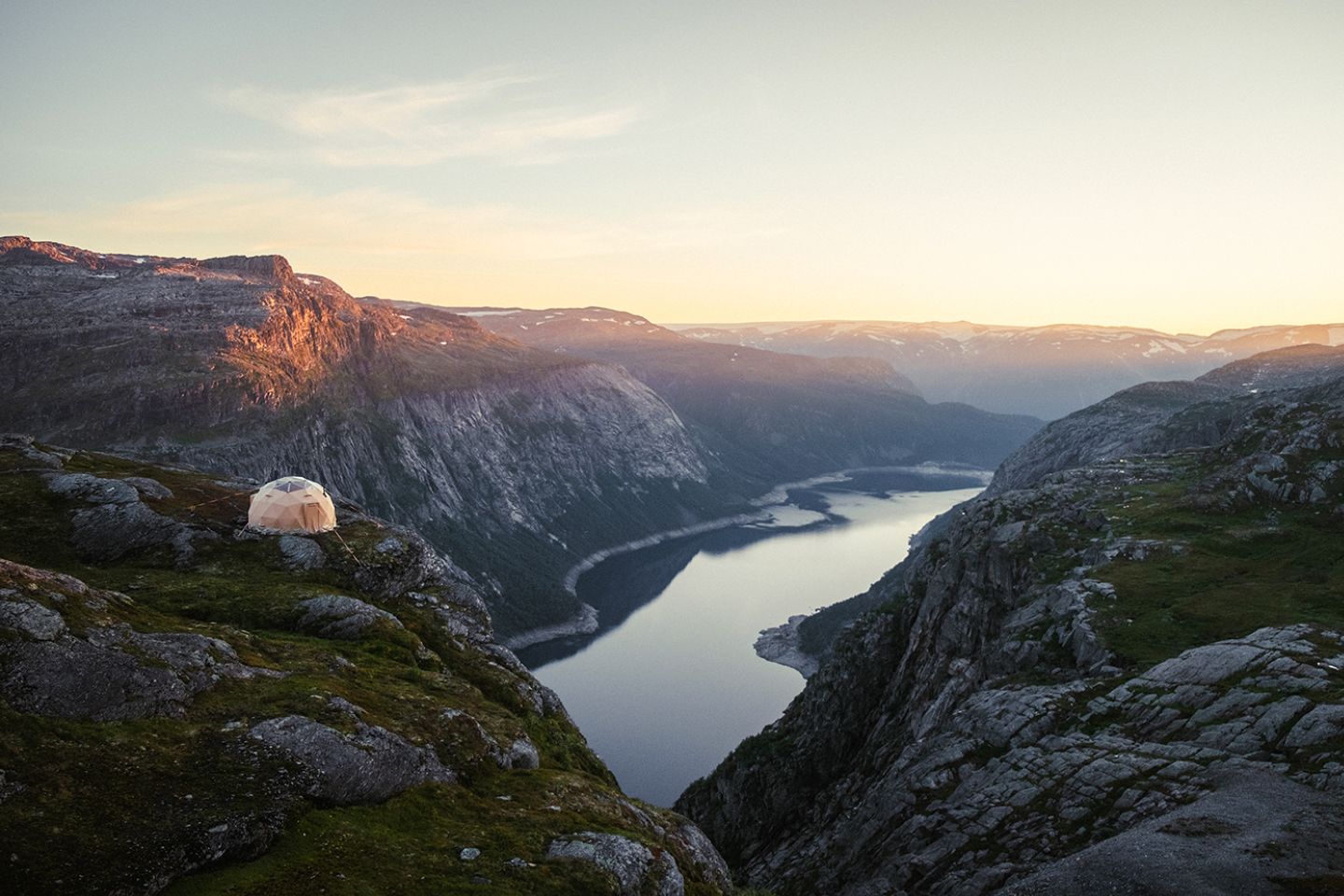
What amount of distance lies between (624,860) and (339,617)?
848 inches

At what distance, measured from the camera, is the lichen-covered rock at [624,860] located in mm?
26984

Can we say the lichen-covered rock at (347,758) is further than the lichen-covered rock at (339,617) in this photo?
No

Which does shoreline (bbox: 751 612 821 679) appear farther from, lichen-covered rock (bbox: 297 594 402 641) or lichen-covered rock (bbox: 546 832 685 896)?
lichen-covered rock (bbox: 546 832 685 896)

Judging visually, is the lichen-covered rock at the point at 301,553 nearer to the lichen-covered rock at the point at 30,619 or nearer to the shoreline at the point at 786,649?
the lichen-covered rock at the point at 30,619

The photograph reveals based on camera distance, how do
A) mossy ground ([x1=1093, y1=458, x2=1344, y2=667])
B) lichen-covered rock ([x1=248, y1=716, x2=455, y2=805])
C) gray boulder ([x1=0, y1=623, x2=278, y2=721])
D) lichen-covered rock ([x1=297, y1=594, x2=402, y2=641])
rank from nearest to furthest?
gray boulder ([x1=0, y1=623, x2=278, y2=721]) < lichen-covered rock ([x1=248, y1=716, x2=455, y2=805]) < lichen-covered rock ([x1=297, y1=594, x2=402, y2=641]) < mossy ground ([x1=1093, y1=458, x2=1344, y2=667])

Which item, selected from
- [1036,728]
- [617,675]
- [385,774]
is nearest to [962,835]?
[1036,728]

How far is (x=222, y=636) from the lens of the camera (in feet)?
110

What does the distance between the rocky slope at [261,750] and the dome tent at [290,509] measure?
6.67 metres

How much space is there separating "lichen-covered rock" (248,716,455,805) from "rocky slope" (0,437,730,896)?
76mm

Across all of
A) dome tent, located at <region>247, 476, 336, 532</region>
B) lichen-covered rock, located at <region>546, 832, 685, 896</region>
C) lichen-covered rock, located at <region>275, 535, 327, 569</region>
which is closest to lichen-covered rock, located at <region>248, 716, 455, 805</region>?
lichen-covered rock, located at <region>546, 832, 685, 896</region>

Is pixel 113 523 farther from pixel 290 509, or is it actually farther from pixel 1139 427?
pixel 1139 427

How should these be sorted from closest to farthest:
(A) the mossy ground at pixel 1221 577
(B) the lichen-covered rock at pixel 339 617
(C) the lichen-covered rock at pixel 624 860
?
(C) the lichen-covered rock at pixel 624 860
(B) the lichen-covered rock at pixel 339 617
(A) the mossy ground at pixel 1221 577

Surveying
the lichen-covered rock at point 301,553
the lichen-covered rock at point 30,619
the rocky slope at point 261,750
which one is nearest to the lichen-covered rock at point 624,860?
the rocky slope at point 261,750

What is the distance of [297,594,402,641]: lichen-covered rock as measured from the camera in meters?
40.5
